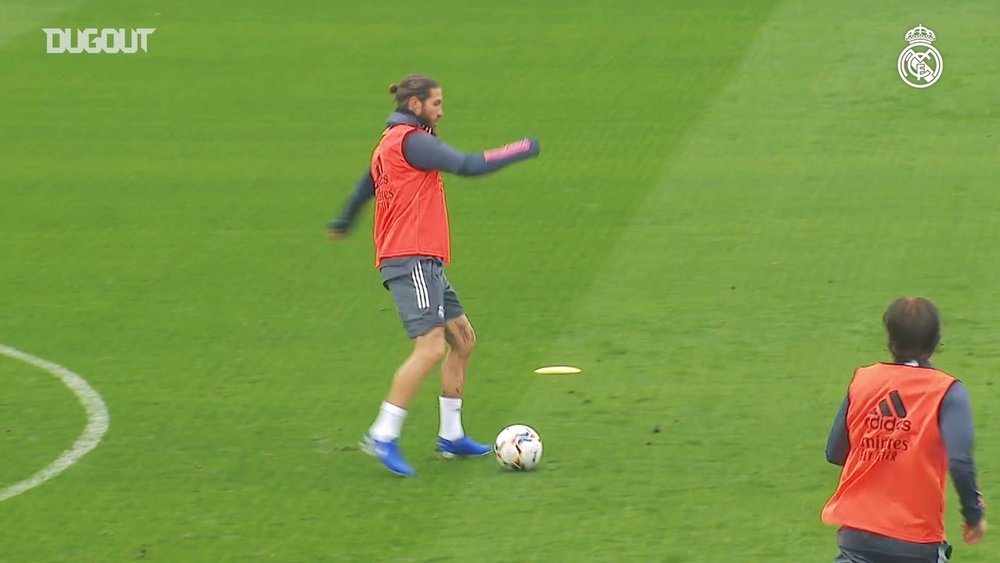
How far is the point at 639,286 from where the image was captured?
42.7ft

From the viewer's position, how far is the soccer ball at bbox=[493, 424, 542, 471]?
30.6 ft

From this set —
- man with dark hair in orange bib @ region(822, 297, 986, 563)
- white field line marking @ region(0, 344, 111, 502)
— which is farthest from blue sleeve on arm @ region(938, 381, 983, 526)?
white field line marking @ region(0, 344, 111, 502)

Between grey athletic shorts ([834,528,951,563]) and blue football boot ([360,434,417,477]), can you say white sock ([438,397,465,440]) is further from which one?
grey athletic shorts ([834,528,951,563])

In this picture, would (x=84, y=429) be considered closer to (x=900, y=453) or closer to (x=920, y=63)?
(x=900, y=453)

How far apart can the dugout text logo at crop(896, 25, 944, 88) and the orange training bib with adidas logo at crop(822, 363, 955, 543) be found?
12733mm

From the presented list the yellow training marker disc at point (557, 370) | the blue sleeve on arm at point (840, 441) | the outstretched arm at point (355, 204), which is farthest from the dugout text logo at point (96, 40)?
the blue sleeve on arm at point (840, 441)

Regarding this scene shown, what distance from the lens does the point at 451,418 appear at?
378 inches

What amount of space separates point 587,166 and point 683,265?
2.83m

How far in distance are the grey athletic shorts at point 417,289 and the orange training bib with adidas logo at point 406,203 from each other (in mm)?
50

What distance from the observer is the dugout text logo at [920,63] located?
1838cm

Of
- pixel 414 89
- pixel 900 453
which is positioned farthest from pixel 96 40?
pixel 900 453

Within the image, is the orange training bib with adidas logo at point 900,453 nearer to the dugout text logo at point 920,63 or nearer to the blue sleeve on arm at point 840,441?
the blue sleeve on arm at point 840,441

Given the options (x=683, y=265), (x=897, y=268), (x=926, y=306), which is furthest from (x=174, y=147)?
(x=926, y=306)

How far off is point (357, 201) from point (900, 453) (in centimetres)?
425
